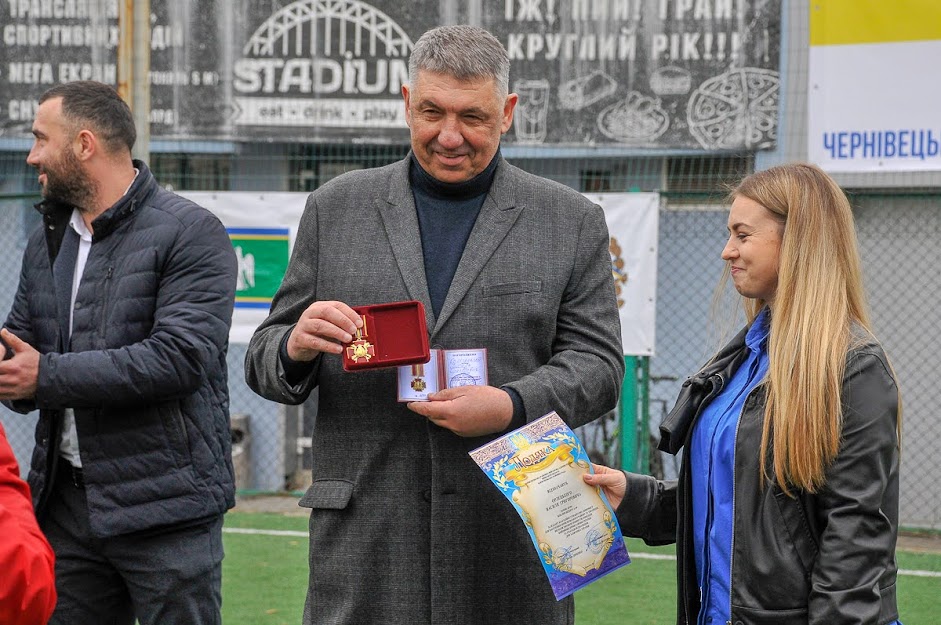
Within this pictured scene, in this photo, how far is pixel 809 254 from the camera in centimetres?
266

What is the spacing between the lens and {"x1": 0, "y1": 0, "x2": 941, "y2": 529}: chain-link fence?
8.56m

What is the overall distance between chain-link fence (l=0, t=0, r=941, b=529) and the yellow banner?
1.48 ft

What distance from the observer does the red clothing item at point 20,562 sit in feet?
6.10

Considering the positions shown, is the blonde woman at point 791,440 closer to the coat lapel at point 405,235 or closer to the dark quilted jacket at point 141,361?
the coat lapel at point 405,235

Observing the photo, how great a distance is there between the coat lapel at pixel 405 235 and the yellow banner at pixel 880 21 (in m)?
5.93

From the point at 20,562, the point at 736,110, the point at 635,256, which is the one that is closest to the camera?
the point at 20,562

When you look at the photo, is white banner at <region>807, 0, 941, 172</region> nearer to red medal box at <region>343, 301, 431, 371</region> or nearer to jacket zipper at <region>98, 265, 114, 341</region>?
jacket zipper at <region>98, 265, 114, 341</region>

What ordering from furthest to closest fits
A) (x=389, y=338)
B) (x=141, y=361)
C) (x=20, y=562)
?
(x=141, y=361) < (x=389, y=338) < (x=20, y=562)

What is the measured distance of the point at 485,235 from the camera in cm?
287

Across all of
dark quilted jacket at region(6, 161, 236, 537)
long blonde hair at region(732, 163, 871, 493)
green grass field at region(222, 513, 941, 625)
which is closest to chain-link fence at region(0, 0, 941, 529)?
green grass field at region(222, 513, 941, 625)

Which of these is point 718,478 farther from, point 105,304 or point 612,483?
point 105,304

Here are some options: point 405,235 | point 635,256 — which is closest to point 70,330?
point 405,235

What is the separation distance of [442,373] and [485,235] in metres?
0.37

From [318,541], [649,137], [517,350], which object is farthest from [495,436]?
[649,137]
